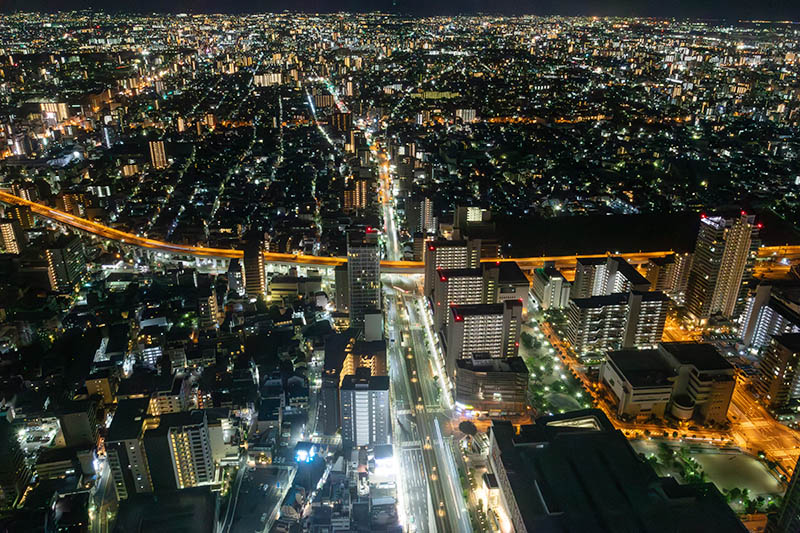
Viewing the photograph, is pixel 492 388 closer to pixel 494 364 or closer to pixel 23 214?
pixel 494 364

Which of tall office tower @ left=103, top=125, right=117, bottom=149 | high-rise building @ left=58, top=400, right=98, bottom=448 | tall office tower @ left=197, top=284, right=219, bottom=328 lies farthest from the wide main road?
tall office tower @ left=103, top=125, right=117, bottom=149

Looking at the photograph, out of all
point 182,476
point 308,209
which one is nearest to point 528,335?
point 182,476

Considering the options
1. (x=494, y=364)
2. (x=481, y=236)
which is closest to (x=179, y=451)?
(x=494, y=364)

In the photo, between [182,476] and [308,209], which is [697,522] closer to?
[182,476]

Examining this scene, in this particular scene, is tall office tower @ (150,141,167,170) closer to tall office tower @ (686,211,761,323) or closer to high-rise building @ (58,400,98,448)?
high-rise building @ (58,400,98,448)

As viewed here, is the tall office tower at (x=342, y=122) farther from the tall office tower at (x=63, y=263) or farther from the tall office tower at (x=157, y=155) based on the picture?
the tall office tower at (x=63, y=263)
